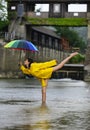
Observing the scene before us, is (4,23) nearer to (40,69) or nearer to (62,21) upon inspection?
(62,21)

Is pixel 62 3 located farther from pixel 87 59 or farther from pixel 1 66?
pixel 1 66

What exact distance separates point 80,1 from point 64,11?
114 inches

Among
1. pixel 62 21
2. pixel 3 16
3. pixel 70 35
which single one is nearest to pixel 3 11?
pixel 3 16

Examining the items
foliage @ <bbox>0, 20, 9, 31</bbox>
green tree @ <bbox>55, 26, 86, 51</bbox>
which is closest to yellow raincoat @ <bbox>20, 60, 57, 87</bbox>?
foliage @ <bbox>0, 20, 9, 31</bbox>

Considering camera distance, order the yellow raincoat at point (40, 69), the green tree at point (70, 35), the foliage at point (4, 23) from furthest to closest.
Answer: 1. the green tree at point (70, 35)
2. the foliage at point (4, 23)
3. the yellow raincoat at point (40, 69)

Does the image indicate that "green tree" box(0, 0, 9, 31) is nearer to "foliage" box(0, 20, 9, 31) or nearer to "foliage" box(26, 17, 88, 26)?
"foliage" box(0, 20, 9, 31)

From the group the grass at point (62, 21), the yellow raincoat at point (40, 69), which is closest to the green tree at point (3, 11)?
the grass at point (62, 21)

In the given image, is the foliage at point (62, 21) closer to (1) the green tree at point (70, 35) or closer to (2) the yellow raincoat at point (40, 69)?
(2) the yellow raincoat at point (40, 69)

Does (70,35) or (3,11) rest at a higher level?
(3,11)

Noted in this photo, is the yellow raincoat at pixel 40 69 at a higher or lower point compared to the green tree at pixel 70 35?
higher

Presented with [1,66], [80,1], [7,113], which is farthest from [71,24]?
[7,113]

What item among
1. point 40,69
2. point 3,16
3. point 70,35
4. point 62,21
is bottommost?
point 70,35

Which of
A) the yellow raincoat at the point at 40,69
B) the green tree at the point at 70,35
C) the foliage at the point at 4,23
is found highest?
the yellow raincoat at the point at 40,69

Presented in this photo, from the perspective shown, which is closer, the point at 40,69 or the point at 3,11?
the point at 40,69
